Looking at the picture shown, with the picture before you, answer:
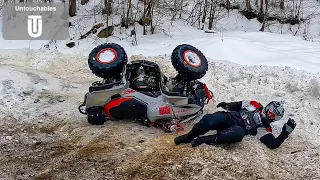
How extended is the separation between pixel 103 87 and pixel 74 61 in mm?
3196

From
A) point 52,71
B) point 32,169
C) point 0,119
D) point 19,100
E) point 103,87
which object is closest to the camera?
point 32,169

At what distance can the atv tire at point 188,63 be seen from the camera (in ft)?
20.3

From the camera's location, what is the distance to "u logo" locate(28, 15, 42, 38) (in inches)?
436

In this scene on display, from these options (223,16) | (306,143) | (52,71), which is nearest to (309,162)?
(306,143)

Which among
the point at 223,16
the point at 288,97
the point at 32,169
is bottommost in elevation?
the point at 32,169

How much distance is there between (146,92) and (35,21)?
6967 mm

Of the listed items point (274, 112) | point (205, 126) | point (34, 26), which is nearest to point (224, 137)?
point (205, 126)

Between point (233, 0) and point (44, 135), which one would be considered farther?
point (233, 0)

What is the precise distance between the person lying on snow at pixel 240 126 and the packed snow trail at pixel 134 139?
113mm

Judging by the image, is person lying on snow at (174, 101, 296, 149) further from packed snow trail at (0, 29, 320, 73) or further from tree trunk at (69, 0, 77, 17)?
tree trunk at (69, 0, 77, 17)

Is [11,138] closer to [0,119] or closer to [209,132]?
[0,119]

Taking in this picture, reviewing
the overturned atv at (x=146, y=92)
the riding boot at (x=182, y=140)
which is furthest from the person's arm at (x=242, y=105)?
the riding boot at (x=182, y=140)

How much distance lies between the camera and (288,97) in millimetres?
6879

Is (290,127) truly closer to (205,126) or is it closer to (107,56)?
(205,126)
